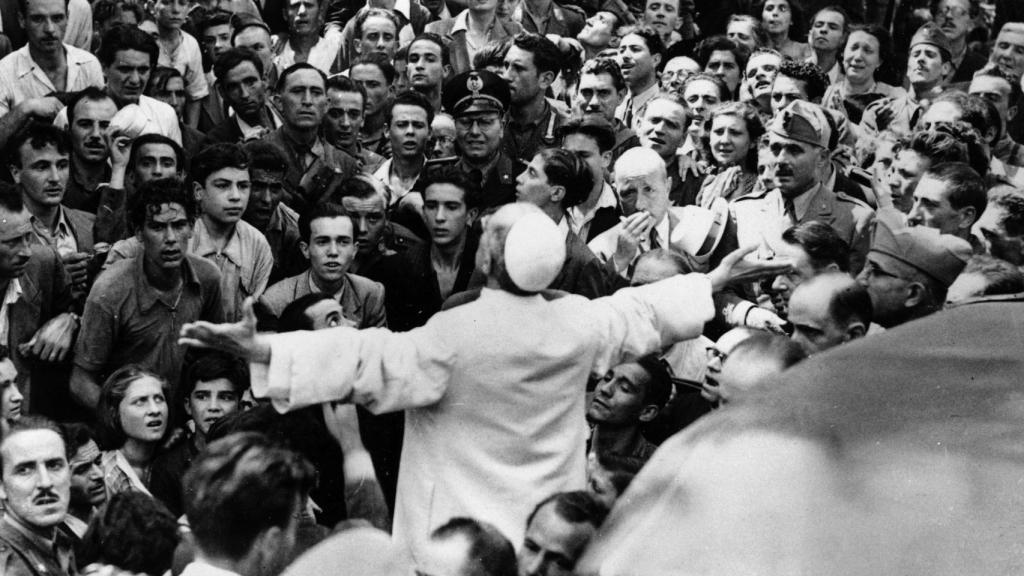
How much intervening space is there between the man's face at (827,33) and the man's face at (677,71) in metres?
0.92

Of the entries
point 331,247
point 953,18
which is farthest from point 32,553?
point 953,18

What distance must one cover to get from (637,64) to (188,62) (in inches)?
99.4

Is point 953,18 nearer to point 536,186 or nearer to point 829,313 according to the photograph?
point 536,186

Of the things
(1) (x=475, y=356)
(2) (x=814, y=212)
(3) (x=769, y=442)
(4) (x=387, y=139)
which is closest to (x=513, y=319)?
(1) (x=475, y=356)

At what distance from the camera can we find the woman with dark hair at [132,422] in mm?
6145

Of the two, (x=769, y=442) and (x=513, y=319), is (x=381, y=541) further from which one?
(x=513, y=319)

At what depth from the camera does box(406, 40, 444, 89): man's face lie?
935cm

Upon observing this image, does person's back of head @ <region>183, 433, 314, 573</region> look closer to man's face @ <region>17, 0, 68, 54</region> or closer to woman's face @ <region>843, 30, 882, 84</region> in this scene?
man's face @ <region>17, 0, 68, 54</region>

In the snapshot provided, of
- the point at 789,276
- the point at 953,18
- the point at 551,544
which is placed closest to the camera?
the point at 551,544

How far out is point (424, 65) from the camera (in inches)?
368

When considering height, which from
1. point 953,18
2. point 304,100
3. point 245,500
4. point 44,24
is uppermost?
point 245,500

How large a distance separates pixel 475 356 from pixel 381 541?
4.40 feet

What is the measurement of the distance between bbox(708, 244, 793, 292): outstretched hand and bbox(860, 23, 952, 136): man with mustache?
427 cm

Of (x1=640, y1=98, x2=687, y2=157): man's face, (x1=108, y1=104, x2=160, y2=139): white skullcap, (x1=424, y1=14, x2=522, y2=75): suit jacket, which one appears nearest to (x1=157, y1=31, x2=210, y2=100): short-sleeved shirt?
(x1=108, y1=104, x2=160, y2=139): white skullcap
